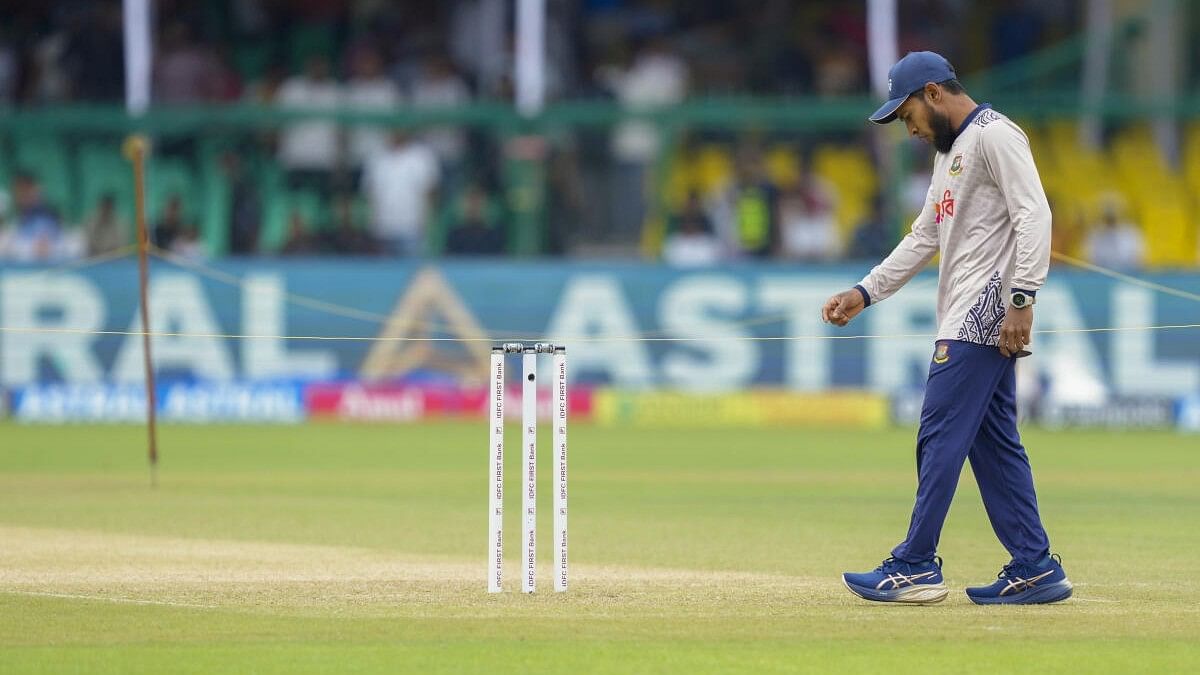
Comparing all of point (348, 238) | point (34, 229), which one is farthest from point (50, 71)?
point (348, 238)

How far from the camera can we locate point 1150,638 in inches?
331

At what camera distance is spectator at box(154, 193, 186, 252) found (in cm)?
2703

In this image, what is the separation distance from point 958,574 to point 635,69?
1919 centimetres

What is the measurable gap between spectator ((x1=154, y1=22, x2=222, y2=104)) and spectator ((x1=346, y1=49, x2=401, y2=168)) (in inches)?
75.4

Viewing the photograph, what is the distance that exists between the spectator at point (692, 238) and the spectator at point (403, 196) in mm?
3223

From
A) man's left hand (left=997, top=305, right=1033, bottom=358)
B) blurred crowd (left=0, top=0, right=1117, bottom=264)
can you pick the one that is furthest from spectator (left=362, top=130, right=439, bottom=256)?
man's left hand (left=997, top=305, right=1033, bottom=358)

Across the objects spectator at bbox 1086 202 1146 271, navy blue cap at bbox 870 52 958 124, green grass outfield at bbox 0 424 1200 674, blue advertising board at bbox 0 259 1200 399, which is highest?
navy blue cap at bbox 870 52 958 124

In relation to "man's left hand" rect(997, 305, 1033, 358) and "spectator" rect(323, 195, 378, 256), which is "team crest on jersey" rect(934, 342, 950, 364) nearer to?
"man's left hand" rect(997, 305, 1033, 358)

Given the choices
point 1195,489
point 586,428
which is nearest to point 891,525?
point 1195,489

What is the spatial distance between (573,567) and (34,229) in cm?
1795

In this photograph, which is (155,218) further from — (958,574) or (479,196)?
(958,574)

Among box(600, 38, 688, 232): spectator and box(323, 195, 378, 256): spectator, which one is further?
box(600, 38, 688, 232): spectator

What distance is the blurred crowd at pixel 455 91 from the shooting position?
27281 mm

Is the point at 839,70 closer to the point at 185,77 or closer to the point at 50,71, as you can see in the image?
the point at 185,77
